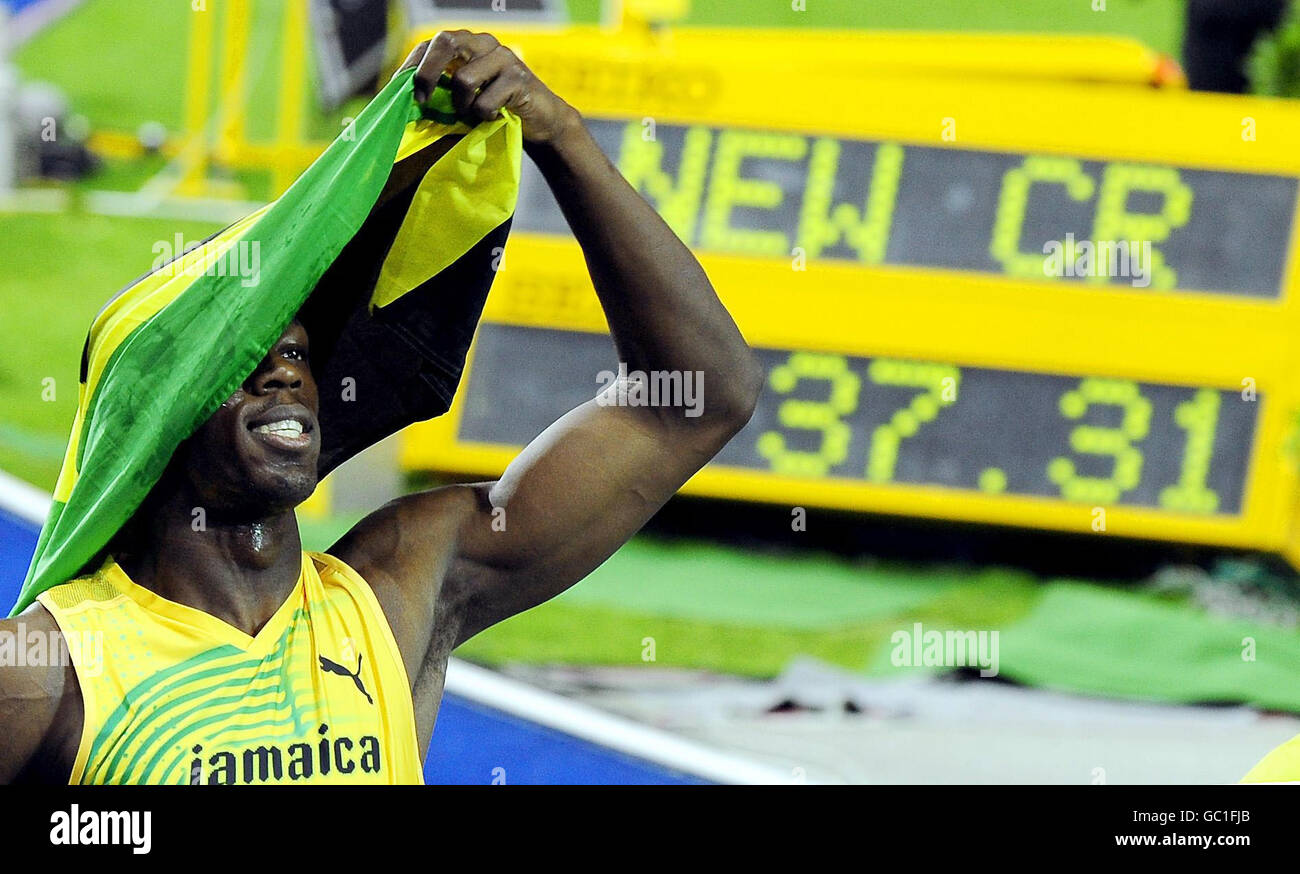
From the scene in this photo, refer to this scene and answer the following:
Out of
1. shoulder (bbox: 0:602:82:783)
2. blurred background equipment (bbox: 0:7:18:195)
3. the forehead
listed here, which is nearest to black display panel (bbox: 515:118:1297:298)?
the forehead

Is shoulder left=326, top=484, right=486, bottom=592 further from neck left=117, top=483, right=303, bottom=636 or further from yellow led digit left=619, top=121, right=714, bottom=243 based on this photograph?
yellow led digit left=619, top=121, right=714, bottom=243

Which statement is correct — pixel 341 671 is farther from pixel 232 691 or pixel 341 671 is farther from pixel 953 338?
pixel 953 338

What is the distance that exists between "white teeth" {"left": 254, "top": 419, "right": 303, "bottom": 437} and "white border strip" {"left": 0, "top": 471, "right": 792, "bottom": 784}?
205cm

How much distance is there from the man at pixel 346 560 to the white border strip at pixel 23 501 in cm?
279

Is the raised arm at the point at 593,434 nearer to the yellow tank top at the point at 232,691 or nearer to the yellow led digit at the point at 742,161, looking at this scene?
the yellow tank top at the point at 232,691

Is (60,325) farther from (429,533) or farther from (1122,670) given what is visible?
(429,533)

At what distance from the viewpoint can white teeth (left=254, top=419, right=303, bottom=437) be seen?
1504 millimetres

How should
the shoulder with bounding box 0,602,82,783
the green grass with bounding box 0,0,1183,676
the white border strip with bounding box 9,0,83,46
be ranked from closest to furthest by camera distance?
the shoulder with bounding box 0,602,82,783, the green grass with bounding box 0,0,1183,676, the white border strip with bounding box 9,0,83,46

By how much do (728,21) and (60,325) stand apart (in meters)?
2.88

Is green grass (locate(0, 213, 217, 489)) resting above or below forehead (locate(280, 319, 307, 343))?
below

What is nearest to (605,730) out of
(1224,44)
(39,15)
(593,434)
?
(593,434)

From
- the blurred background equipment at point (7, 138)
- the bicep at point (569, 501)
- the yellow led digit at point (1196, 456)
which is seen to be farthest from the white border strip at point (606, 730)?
the blurred background equipment at point (7, 138)

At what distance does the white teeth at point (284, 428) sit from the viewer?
1.50 metres

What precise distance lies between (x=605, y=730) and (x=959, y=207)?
1.82m
